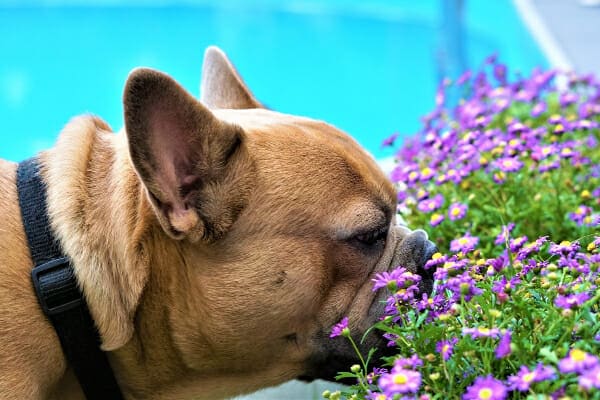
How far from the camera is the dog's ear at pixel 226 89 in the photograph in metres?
3.43

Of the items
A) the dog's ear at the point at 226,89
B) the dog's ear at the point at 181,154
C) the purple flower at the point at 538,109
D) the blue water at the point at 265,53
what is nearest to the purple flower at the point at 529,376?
the dog's ear at the point at 181,154

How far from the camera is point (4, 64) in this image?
11.6 metres

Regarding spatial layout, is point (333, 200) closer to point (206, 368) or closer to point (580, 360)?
point (206, 368)

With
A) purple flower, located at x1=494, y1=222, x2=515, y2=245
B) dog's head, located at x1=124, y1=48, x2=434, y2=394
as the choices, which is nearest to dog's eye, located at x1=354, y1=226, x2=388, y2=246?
dog's head, located at x1=124, y1=48, x2=434, y2=394

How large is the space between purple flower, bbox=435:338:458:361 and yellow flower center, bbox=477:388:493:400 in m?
0.21

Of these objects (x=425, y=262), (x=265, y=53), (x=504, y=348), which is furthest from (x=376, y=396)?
(x=265, y=53)

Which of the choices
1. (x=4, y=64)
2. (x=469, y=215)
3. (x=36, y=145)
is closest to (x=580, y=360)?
(x=469, y=215)

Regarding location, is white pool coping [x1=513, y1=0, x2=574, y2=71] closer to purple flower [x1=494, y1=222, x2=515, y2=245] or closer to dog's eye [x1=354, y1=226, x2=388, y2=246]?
purple flower [x1=494, y1=222, x2=515, y2=245]

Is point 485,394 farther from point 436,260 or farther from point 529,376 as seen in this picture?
point 436,260

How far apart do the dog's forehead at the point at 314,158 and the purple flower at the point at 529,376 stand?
3.45ft

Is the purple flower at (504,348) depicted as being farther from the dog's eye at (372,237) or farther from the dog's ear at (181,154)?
the dog's ear at (181,154)

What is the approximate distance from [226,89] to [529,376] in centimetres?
203

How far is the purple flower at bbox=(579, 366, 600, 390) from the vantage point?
5.34 feet

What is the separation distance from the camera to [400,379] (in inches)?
72.9
